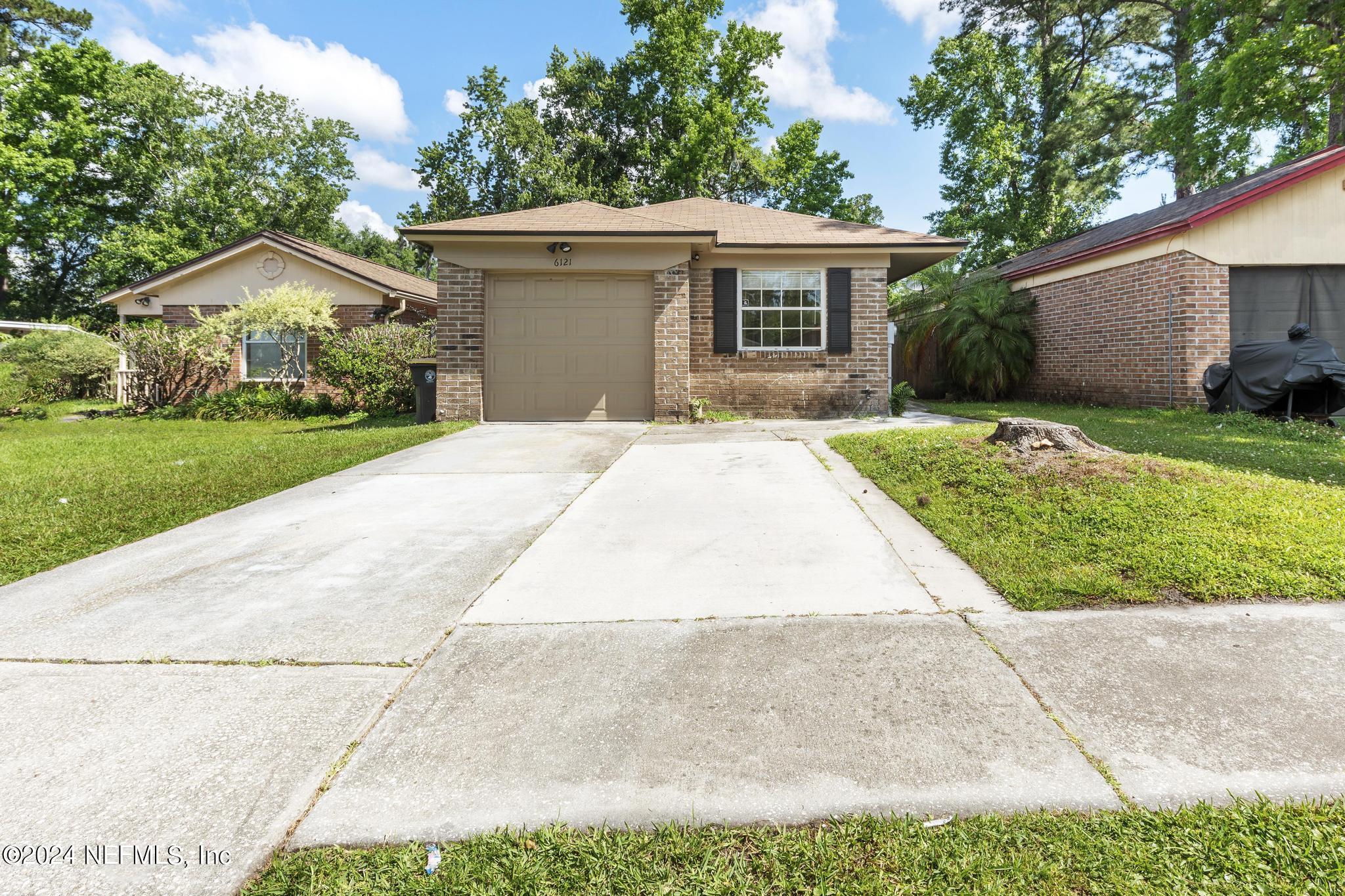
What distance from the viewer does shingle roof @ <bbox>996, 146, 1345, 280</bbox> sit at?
32.9ft

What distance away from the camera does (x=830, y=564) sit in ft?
11.3

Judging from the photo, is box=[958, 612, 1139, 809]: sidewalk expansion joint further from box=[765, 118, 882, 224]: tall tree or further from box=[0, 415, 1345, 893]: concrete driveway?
box=[765, 118, 882, 224]: tall tree

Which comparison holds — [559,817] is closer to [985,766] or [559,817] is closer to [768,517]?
[985,766]

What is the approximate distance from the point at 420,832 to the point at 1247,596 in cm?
346

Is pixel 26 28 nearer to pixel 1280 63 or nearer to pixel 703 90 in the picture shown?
pixel 703 90

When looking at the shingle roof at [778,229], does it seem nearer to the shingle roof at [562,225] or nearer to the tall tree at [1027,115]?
the shingle roof at [562,225]

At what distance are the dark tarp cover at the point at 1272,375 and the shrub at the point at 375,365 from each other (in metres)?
13.2

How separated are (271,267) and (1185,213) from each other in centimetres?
1852

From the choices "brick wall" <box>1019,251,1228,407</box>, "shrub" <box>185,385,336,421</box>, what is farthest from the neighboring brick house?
"brick wall" <box>1019,251,1228,407</box>

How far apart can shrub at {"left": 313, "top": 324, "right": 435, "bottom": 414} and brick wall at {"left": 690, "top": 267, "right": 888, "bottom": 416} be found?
18.8ft

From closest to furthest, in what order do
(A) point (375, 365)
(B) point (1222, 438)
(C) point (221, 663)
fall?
(C) point (221, 663)
(B) point (1222, 438)
(A) point (375, 365)

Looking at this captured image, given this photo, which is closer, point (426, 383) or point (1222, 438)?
point (1222, 438)

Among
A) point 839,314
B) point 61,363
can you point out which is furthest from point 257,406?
point 839,314

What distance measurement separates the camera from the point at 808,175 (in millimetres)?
25734
